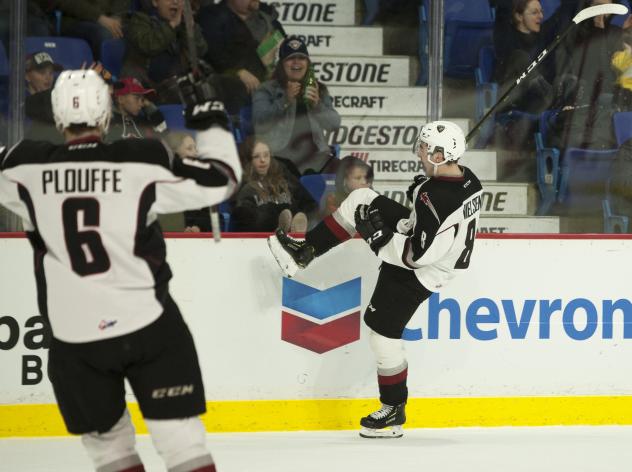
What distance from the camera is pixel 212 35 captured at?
4.81m

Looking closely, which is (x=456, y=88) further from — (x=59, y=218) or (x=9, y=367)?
(x=59, y=218)

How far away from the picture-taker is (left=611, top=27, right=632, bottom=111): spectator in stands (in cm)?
496

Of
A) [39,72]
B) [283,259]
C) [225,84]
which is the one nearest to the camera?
[283,259]

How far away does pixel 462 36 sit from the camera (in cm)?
482

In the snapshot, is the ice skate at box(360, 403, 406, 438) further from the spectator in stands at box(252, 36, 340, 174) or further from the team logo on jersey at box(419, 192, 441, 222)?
the spectator in stands at box(252, 36, 340, 174)

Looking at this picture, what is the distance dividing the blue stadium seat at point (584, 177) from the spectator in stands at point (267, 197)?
1148mm

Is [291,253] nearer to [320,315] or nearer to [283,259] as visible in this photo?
[283,259]

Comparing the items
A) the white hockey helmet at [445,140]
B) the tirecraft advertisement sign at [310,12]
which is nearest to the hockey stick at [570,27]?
the white hockey helmet at [445,140]

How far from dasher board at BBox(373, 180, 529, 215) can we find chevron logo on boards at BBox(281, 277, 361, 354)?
514 millimetres

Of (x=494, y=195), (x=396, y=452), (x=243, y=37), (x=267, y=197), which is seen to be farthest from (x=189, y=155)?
(x=396, y=452)

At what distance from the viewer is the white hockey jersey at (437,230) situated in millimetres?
3848

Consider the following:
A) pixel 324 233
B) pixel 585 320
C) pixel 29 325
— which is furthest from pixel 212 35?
pixel 585 320

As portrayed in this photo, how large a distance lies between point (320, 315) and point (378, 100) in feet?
3.81

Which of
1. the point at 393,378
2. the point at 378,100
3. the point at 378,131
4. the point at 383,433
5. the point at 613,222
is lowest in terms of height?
the point at 383,433
